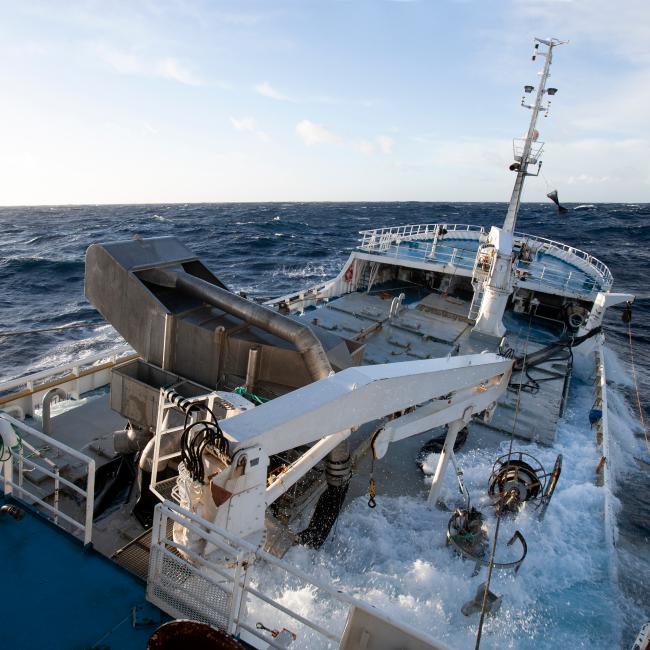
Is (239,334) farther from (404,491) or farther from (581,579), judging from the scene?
(581,579)

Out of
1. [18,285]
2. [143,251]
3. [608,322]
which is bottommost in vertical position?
[18,285]

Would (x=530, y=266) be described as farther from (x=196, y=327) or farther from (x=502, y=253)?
(x=196, y=327)

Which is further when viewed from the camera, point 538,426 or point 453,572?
point 538,426

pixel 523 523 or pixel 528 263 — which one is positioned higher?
pixel 528 263

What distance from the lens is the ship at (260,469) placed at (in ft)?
14.7

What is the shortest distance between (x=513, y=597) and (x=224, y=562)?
214 inches

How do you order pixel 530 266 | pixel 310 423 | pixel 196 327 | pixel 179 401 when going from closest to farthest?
pixel 310 423, pixel 179 401, pixel 196 327, pixel 530 266

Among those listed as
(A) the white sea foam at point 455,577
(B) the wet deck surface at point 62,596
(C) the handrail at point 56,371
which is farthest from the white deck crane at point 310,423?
(C) the handrail at point 56,371

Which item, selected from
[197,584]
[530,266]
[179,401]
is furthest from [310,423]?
[530,266]

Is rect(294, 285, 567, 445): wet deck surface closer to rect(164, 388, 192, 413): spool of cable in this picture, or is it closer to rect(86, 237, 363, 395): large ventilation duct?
rect(86, 237, 363, 395): large ventilation duct

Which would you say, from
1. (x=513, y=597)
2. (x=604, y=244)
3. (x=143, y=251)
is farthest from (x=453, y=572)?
(x=604, y=244)

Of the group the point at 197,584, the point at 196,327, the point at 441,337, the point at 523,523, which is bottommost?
the point at 523,523

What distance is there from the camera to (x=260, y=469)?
4.71m

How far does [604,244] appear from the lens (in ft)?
235
